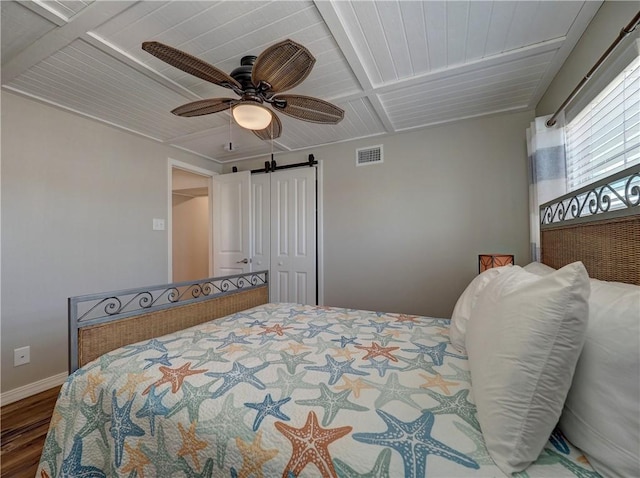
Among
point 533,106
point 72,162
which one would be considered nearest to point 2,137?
point 72,162

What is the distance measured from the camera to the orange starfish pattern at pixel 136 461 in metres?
0.89

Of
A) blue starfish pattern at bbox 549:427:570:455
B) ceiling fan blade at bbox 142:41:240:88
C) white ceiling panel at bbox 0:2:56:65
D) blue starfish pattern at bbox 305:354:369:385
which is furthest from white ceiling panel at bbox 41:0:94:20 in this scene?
blue starfish pattern at bbox 549:427:570:455

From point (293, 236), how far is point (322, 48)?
2197 millimetres

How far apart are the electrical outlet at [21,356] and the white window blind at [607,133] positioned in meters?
4.11

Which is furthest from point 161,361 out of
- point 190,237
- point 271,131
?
point 190,237

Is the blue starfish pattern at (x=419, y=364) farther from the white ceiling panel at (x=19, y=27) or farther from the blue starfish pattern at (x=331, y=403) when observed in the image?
the white ceiling panel at (x=19, y=27)

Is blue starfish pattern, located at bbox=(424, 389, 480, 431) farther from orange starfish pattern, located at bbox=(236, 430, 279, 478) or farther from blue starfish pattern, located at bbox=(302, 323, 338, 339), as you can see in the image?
blue starfish pattern, located at bbox=(302, 323, 338, 339)

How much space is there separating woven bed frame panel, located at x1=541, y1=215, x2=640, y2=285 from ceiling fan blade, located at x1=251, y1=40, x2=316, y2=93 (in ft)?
4.64

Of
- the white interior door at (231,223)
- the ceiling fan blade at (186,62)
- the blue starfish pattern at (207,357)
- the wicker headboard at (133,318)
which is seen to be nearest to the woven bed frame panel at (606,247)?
the blue starfish pattern at (207,357)

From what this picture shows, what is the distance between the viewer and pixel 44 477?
3.45 ft

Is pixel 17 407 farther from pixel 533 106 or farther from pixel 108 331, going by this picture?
pixel 533 106

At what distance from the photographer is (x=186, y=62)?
127cm

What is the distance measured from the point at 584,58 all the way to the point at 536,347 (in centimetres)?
193

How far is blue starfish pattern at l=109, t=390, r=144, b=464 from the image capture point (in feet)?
3.00
